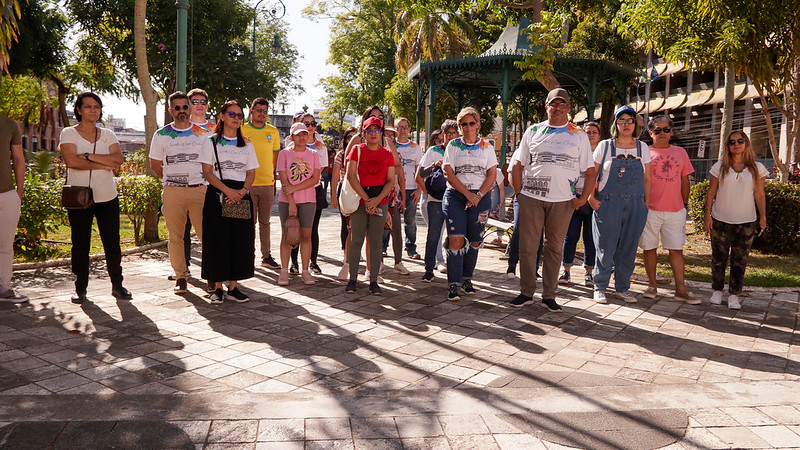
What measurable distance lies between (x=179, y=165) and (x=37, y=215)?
2.66 meters

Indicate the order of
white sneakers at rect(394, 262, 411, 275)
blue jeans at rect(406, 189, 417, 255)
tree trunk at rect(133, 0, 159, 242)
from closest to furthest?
1. white sneakers at rect(394, 262, 411, 275)
2. blue jeans at rect(406, 189, 417, 255)
3. tree trunk at rect(133, 0, 159, 242)

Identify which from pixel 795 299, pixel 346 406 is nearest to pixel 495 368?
pixel 346 406

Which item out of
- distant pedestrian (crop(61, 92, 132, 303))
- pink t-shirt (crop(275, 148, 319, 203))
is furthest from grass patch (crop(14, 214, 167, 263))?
pink t-shirt (crop(275, 148, 319, 203))

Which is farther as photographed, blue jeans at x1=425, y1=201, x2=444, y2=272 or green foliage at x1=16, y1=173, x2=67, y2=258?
green foliage at x1=16, y1=173, x2=67, y2=258

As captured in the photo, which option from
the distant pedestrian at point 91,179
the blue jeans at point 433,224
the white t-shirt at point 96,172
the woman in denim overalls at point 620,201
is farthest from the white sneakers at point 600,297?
the white t-shirt at point 96,172

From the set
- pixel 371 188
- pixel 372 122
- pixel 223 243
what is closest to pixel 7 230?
pixel 223 243

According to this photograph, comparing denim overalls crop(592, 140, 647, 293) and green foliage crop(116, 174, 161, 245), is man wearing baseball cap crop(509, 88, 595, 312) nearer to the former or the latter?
denim overalls crop(592, 140, 647, 293)

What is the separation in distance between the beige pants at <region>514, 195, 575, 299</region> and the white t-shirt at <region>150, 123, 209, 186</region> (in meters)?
3.18

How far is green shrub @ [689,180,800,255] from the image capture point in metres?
10.0

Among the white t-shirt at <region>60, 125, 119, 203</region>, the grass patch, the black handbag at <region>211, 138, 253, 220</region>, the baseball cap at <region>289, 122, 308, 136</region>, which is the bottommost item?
the grass patch

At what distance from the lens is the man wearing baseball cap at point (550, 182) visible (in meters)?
5.96

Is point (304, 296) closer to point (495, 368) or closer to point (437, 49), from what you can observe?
point (495, 368)

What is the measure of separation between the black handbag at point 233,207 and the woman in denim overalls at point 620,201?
11.1 ft

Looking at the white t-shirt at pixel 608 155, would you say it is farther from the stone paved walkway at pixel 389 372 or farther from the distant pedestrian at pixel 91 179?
the distant pedestrian at pixel 91 179
